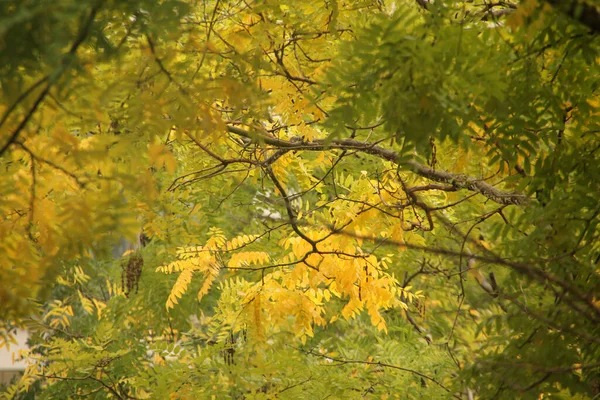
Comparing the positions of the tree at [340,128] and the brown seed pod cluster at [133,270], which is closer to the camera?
the tree at [340,128]

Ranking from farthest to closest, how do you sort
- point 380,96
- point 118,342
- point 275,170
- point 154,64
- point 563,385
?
point 118,342
point 275,170
point 563,385
point 380,96
point 154,64

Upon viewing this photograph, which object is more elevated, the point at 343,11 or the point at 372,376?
the point at 343,11

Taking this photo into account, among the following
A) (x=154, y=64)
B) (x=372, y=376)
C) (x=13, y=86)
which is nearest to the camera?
(x=13, y=86)

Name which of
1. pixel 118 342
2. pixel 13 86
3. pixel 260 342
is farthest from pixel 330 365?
pixel 13 86

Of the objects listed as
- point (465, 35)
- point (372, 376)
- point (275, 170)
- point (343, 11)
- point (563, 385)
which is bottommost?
point (563, 385)

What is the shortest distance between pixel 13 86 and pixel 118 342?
5142 millimetres

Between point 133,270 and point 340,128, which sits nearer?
point 340,128

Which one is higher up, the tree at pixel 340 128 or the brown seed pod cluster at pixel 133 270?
the brown seed pod cluster at pixel 133 270

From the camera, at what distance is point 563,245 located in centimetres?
253

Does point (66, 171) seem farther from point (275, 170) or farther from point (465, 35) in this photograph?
point (275, 170)

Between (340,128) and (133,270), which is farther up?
(133,270)

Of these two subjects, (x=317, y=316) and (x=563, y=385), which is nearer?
(x=563, y=385)

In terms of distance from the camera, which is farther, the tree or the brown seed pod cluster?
the brown seed pod cluster

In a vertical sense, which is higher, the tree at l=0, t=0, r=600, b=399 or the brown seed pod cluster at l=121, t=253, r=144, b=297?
the brown seed pod cluster at l=121, t=253, r=144, b=297
